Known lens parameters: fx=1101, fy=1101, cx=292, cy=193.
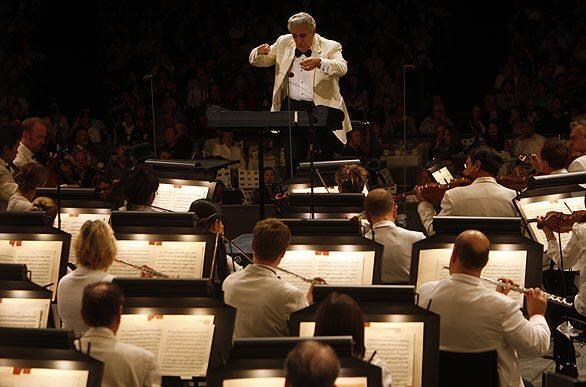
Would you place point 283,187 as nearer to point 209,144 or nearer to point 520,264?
point 520,264

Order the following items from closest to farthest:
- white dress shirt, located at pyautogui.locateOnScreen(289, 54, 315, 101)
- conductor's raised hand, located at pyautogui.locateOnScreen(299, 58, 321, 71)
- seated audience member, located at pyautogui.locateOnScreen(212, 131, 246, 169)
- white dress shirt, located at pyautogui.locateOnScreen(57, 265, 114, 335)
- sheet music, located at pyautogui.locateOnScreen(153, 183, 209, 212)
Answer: white dress shirt, located at pyautogui.locateOnScreen(57, 265, 114, 335) < sheet music, located at pyautogui.locateOnScreen(153, 183, 209, 212) < conductor's raised hand, located at pyautogui.locateOnScreen(299, 58, 321, 71) < white dress shirt, located at pyautogui.locateOnScreen(289, 54, 315, 101) < seated audience member, located at pyautogui.locateOnScreen(212, 131, 246, 169)

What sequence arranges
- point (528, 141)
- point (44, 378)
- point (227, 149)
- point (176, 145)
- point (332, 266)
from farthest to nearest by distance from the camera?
point (227, 149) < point (528, 141) < point (176, 145) < point (332, 266) < point (44, 378)

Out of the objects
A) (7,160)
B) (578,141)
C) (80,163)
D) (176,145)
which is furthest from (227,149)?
(578,141)

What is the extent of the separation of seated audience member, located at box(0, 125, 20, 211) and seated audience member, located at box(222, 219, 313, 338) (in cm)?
371

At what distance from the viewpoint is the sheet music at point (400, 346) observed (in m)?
5.77

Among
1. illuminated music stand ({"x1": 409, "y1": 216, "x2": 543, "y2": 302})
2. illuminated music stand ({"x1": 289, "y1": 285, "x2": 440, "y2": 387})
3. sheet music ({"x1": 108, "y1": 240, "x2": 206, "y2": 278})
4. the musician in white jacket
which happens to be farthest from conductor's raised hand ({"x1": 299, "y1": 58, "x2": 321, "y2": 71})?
illuminated music stand ({"x1": 289, "y1": 285, "x2": 440, "y2": 387})

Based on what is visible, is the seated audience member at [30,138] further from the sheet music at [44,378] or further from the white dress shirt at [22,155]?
the sheet music at [44,378]

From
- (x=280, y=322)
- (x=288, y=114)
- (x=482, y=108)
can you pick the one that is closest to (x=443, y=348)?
(x=280, y=322)

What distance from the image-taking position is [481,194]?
8.36 meters

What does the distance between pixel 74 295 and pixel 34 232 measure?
4.23ft

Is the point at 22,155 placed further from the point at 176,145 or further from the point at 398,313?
the point at 398,313

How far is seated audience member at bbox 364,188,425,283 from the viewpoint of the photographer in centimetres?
738

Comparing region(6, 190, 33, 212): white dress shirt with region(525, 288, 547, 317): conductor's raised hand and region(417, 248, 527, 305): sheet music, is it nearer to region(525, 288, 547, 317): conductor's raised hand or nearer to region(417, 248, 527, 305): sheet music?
region(417, 248, 527, 305): sheet music

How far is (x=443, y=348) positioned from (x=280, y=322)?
912 mm
